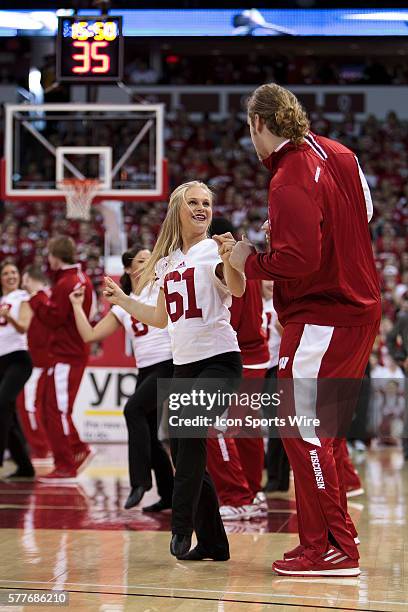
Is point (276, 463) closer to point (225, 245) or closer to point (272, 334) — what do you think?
point (272, 334)

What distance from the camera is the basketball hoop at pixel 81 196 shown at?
47.5ft

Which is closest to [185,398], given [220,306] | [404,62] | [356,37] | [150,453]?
[220,306]

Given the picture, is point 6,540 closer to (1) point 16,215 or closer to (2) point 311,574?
(2) point 311,574

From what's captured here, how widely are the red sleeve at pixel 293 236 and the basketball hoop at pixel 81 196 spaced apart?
9636 mm

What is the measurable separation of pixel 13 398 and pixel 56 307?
967 millimetres

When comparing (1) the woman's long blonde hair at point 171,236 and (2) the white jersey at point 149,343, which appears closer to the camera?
(1) the woman's long blonde hair at point 171,236

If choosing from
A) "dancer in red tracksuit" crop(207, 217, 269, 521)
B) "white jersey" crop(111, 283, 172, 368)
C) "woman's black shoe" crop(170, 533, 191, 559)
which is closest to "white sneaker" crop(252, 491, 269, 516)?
"dancer in red tracksuit" crop(207, 217, 269, 521)

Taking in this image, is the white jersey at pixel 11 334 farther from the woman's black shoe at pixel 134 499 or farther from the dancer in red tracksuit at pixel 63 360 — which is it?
the woman's black shoe at pixel 134 499

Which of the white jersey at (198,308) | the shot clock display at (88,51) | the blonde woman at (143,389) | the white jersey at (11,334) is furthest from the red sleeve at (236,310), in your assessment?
the shot clock display at (88,51)

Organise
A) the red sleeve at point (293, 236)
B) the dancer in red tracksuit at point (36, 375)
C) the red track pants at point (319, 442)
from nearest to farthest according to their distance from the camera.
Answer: the red sleeve at point (293, 236), the red track pants at point (319, 442), the dancer in red tracksuit at point (36, 375)

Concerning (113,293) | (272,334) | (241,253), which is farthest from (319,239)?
(272,334)

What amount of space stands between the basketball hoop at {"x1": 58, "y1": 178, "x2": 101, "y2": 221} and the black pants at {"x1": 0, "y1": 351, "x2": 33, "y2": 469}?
16.2ft
